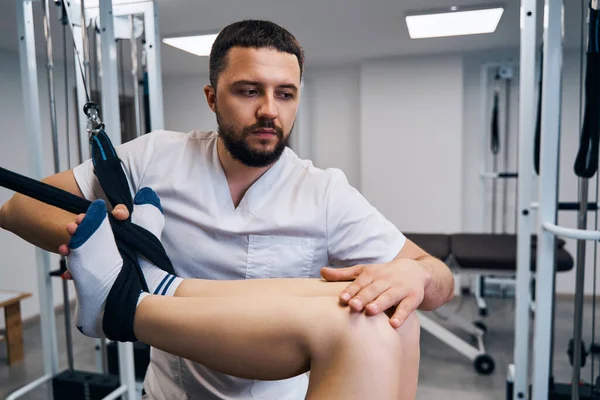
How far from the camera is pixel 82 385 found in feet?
6.72

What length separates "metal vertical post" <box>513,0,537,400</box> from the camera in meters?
1.45

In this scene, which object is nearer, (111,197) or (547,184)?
(111,197)

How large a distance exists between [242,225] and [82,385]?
1.53 metres

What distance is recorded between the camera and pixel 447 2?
246cm

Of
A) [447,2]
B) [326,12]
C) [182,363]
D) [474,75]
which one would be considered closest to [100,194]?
[182,363]

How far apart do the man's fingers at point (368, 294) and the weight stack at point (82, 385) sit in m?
1.70

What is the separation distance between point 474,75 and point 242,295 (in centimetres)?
400

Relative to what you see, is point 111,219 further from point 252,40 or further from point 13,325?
point 13,325

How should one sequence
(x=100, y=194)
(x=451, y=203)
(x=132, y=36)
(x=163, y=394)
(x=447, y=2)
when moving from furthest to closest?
(x=451, y=203), (x=447, y=2), (x=132, y=36), (x=163, y=394), (x=100, y=194)

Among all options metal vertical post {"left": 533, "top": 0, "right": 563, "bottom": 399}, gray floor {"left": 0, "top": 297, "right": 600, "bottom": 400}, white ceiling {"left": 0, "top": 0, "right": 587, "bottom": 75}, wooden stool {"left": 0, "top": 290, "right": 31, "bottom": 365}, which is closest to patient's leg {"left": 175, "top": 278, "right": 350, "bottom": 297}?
metal vertical post {"left": 533, "top": 0, "right": 563, "bottom": 399}

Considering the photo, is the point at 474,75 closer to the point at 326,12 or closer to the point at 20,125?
the point at 326,12

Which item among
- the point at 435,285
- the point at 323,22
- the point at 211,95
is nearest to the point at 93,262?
the point at 211,95

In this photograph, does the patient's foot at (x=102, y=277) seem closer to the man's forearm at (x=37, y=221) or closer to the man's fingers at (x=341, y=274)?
the man's forearm at (x=37, y=221)

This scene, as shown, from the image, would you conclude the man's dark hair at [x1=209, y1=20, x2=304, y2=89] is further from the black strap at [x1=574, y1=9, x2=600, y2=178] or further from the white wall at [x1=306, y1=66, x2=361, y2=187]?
the white wall at [x1=306, y1=66, x2=361, y2=187]
